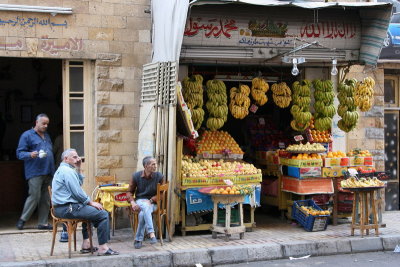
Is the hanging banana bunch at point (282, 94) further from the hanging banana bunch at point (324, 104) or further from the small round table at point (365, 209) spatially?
the small round table at point (365, 209)

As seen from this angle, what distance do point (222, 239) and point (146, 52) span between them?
353 cm

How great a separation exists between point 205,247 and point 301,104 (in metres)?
3.77

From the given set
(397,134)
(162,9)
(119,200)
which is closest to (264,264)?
(119,200)

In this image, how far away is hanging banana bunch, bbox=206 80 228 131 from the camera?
10.9 m

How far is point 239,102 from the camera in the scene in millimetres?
11234

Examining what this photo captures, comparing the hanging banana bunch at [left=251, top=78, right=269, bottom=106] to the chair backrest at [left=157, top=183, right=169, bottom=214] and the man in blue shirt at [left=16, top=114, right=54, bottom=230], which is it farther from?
the man in blue shirt at [left=16, top=114, right=54, bottom=230]

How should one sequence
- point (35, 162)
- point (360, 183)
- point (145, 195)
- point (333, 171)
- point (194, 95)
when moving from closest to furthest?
1. point (145, 195)
2. point (360, 183)
3. point (35, 162)
4. point (194, 95)
5. point (333, 171)

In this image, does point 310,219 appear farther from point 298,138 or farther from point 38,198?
point 38,198

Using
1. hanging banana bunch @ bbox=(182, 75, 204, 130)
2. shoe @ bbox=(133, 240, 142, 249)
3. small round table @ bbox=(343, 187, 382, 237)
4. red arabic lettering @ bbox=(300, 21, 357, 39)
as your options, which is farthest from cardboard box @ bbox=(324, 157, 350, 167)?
shoe @ bbox=(133, 240, 142, 249)

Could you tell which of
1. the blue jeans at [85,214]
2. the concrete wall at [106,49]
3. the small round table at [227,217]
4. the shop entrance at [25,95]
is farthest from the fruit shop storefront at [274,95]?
the shop entrance at [25,95]

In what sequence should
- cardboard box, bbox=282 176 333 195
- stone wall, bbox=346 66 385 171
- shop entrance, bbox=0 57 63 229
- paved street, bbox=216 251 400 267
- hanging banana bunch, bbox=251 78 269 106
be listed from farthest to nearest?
shop entrance, bbox=0 57 63 229 < stone wall, bbox=346 66 385 171 < hanging banana bunch, bbox=251 78 269 106 < cardboard box, bbox=282 176 333 195 < paved street, bbox=216 251 400 267

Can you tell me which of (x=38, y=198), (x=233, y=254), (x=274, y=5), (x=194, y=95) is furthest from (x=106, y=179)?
(x=274, y=5)

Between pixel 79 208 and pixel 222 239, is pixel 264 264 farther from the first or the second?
pixel 79 208

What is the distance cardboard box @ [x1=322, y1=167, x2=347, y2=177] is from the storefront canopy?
206 cm
